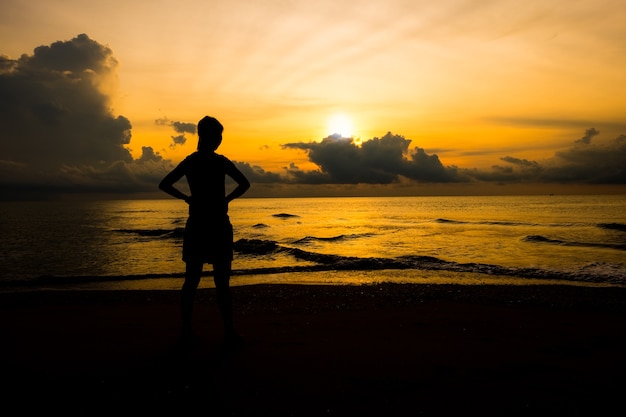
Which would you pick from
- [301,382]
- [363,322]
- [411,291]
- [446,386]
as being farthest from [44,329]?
[411,291]

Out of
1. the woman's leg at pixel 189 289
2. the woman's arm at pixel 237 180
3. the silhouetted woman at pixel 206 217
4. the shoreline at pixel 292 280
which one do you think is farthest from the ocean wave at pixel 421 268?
the woman's arm at pixel 237 180

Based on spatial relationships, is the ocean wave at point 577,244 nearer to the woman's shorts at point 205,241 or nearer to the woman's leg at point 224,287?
the woman's leg at point 224,287

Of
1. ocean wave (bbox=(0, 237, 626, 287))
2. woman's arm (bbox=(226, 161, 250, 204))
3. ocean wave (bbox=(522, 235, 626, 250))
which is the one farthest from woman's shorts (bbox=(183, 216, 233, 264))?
ocean wave (bbox=(522, 235, 626, 250))

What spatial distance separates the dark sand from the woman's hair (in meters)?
2.77

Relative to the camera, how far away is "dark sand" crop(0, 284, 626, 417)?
3.97 meters

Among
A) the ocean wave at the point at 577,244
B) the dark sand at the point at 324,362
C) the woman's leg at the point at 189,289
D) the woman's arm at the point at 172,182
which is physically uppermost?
the woman's arm at the point at 172,182

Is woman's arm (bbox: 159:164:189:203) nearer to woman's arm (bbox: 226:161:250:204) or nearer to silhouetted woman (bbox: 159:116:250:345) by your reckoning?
silhouetted woman (bbox: 159:116:250:345)

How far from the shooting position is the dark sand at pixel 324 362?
13.0 feet

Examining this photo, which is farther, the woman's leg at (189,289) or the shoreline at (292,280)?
the shoreline at (292,280)

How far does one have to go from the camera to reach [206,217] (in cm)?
538

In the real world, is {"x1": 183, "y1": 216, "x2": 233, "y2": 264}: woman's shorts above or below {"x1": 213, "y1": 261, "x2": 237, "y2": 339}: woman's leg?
above

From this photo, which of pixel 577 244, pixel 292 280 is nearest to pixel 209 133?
pixel 292 280

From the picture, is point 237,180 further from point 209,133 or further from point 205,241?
point 205,241

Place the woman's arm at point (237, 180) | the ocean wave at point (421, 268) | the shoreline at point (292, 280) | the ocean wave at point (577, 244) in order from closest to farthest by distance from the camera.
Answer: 1. the woman's arm at point (237, 180)
2. the shoreline at point (292, 280)
3. the ocean wave at point (421, 268)
4. the ocean wave at point (577, 244)
